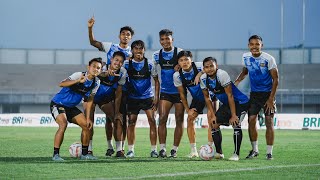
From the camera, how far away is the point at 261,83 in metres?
14.0

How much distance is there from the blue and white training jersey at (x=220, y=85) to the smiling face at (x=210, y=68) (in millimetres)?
132

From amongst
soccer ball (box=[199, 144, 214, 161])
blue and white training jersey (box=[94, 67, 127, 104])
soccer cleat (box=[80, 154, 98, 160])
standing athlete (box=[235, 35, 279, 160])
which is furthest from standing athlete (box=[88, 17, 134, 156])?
standing athlete (box=[235, 35, 279, 160])

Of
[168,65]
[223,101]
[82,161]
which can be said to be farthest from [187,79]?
[82,161]

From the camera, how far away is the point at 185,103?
14297 millimetres

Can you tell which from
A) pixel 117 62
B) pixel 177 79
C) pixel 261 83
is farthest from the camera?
pixel 177 79

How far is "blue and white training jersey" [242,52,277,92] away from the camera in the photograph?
45.4 feet

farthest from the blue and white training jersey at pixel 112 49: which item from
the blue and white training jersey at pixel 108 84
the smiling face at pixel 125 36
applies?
the blue and white training jersey at pixel 108 84

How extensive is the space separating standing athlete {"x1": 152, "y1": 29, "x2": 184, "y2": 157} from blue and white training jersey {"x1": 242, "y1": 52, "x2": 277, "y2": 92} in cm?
153

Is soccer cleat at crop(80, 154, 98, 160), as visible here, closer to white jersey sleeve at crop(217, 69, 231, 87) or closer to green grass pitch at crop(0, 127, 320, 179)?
green grass pitch at crop(0, 127, 320, 179)

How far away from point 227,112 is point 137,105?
2074 mm

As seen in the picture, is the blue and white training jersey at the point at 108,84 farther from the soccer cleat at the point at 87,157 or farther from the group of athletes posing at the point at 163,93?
the soccer cleat at the point at 87,157

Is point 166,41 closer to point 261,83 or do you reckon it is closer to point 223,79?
point 223,79

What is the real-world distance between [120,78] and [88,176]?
433cm

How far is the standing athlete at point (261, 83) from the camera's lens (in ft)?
45.3
